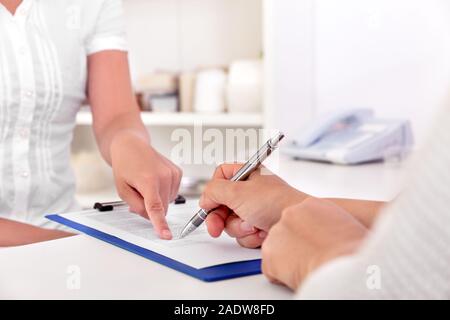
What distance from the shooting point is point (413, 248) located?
348mm

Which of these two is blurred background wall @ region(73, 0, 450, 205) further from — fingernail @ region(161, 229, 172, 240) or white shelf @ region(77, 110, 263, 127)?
fingernail @ region(161, 229, 172, 240)

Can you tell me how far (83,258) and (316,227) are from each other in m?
0.25

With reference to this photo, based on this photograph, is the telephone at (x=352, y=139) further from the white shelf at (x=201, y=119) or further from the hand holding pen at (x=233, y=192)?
the hand holding pen at (x=233, y=192)

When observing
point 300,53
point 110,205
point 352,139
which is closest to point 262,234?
point 110,205

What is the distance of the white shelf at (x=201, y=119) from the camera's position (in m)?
1.86

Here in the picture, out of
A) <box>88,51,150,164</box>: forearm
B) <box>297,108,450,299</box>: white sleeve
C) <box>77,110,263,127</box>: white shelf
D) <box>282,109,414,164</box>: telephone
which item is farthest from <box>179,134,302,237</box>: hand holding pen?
<box>77,110,263,127</box>: white shelf

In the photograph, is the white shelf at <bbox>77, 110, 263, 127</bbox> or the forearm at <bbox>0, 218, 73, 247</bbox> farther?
the white shelf at <bbox>77, 110, 263, 127</bbox>

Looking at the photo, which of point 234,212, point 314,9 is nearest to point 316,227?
point 234,212

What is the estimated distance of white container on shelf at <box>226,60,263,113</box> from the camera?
6.15ft

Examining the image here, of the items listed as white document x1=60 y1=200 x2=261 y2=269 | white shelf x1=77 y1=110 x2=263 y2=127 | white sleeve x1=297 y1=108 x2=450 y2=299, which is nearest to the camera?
white sleeve x1=297 y1=108 x2=450 y2=299

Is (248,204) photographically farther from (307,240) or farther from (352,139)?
(352,139)

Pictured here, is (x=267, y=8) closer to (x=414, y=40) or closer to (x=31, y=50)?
(x=414, y=40)

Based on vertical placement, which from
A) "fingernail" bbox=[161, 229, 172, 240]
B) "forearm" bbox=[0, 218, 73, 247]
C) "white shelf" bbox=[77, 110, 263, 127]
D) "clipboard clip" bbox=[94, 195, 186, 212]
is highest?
"fingernail" bbox=[161, 229, 172, 240]

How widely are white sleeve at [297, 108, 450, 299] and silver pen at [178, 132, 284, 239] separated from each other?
25 centimetres
